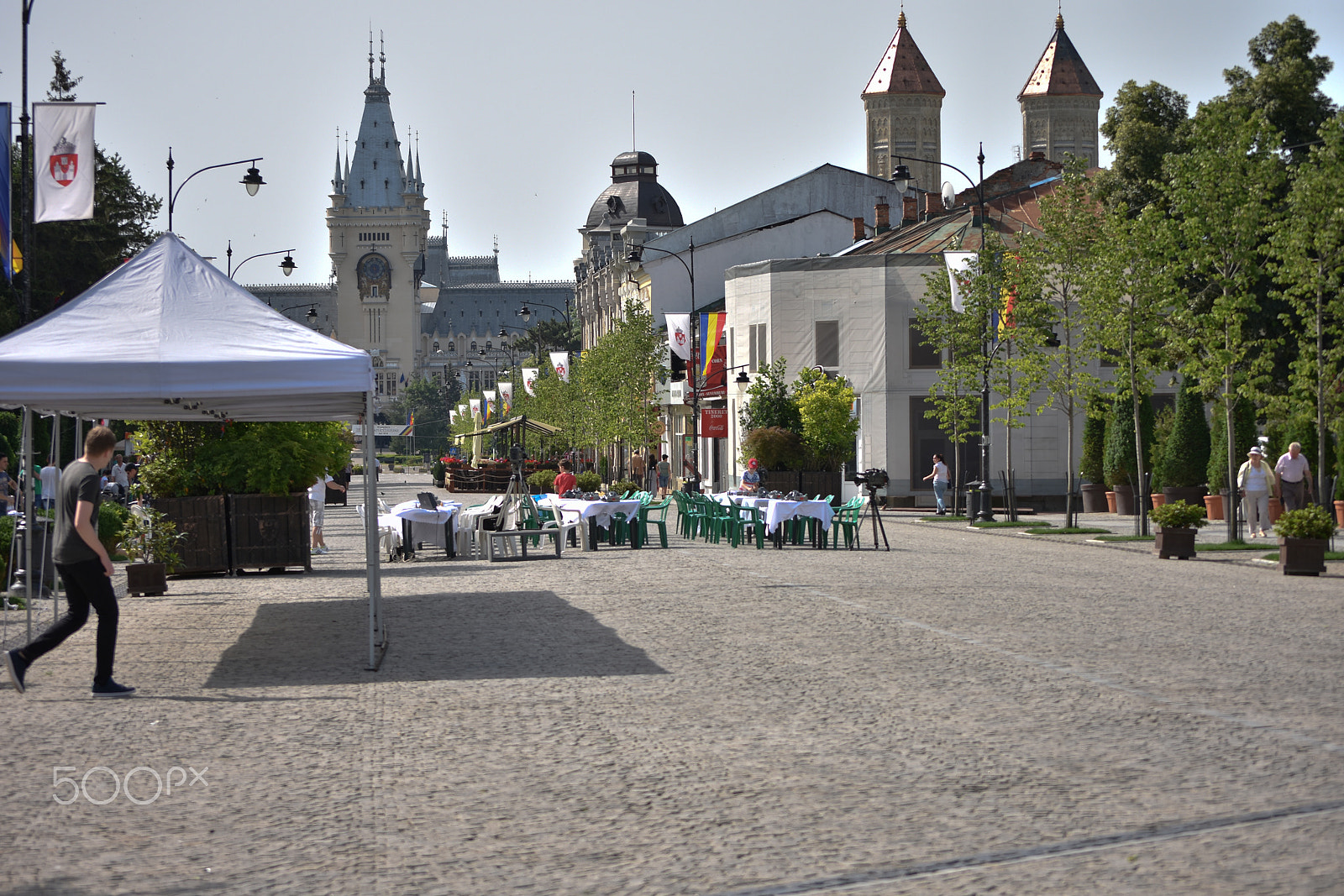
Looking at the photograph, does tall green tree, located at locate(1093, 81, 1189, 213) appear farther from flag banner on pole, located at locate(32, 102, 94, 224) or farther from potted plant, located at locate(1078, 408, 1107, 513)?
flag banner on pole, located at locate(32, 102, 94, 224)

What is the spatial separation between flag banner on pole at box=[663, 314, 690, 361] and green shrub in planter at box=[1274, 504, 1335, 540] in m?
32.2

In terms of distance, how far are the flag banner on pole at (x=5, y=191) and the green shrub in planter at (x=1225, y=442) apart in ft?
77.2

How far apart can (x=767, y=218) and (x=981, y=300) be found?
41.6 metres

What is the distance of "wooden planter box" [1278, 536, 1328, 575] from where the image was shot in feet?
63.9

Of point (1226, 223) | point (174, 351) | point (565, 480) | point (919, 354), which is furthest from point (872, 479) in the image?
point (919, 354)

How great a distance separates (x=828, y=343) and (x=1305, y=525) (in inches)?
1140

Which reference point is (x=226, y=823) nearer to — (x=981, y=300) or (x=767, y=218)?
(x=981, y=300)

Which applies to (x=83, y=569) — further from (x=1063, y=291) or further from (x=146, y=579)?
(x=1063, y=291)

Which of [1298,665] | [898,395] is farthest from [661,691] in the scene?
[898,395]

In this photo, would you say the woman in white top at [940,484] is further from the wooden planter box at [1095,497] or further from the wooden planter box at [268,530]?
the wooden planter box at [268,530]

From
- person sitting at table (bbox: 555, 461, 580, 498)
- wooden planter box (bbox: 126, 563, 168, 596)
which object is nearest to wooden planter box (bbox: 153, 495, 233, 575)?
wooden planter box (bbox: 126, 563, 168, 596)

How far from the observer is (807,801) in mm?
6820

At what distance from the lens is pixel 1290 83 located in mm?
37625

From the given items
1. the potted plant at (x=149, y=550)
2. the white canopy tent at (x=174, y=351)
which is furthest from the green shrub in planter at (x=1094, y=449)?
the white canopy tent at (x=174, y=351)
